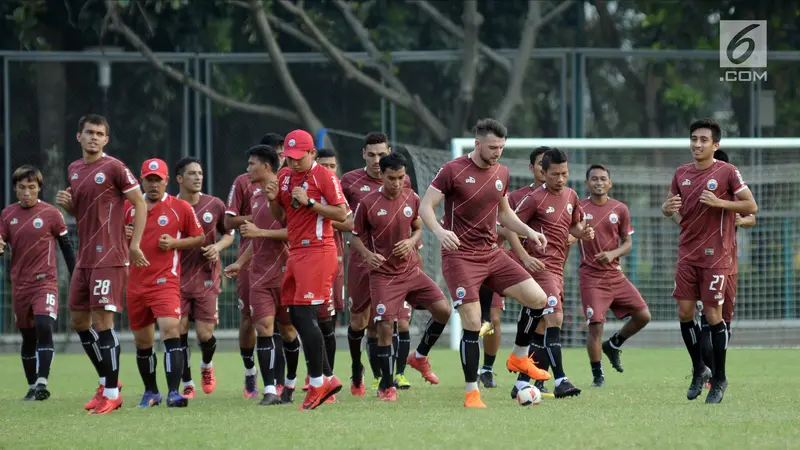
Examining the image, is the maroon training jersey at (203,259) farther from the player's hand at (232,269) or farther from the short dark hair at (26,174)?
the short dark hair at (26,174)

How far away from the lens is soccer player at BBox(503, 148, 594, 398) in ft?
37.1

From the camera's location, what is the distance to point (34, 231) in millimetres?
12695

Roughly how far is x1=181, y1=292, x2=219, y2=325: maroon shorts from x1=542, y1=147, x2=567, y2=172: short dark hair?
3.40 m

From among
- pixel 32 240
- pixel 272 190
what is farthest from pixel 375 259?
pixel 32 240

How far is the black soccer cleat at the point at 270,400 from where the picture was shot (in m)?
11.1

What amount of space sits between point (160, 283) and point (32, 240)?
8.23 feet

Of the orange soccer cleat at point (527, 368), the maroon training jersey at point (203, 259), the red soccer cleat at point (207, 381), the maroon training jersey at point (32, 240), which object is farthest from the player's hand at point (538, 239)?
the maroon training jersey at point (32, 240)

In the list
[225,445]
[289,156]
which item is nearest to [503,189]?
[289,156]

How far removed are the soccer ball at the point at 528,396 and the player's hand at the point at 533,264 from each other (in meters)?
1.29

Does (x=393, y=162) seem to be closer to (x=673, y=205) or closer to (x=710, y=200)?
(x=673, y=205)

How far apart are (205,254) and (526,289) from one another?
116 inches

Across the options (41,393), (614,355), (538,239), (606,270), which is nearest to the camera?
(538,239)

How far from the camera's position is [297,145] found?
10312 millimetres

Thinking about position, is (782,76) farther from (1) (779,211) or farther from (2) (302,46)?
(2) (302,46)
